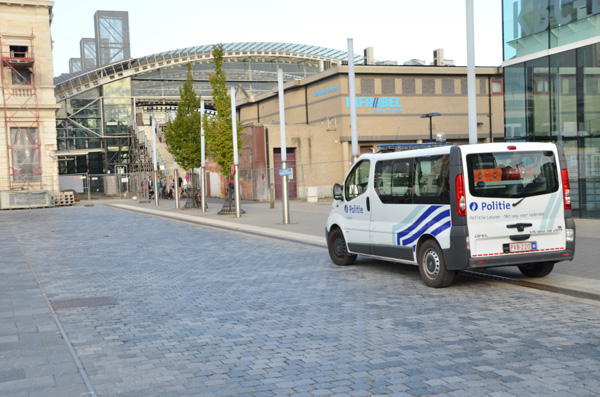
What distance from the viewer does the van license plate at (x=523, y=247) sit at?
30.7ft

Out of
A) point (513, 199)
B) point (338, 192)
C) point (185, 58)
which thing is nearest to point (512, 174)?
point (513, 199)

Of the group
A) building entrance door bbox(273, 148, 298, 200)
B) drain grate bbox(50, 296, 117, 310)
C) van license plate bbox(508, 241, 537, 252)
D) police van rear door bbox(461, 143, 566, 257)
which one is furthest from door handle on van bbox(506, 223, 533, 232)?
building entrance door bbox(273, 148, 298, 200)

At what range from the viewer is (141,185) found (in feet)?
184

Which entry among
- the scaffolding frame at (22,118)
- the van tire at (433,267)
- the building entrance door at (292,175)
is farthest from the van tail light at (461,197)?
the scaffolding frame at (22,118)

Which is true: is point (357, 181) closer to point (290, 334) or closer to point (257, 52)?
point (290, 334)

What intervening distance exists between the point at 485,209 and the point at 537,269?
67.3 inches

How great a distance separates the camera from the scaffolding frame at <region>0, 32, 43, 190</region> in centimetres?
5156

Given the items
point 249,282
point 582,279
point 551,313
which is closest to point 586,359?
point 551,313

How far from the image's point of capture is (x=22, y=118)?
172 feet

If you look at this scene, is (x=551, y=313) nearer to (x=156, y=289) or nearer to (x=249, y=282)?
(x=249, y=282)

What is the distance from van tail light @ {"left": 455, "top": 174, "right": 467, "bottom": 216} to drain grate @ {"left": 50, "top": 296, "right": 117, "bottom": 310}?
4841 mm

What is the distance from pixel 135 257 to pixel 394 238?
642cm

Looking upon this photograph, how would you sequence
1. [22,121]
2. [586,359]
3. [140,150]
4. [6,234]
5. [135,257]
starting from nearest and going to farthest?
[586,359] < [135,257] < [6,234] < [22,121] < [140,150]

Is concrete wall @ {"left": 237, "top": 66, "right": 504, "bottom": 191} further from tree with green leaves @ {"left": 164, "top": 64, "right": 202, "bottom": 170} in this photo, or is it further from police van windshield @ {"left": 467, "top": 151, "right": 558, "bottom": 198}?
police van windshield @ {"left": 467, "top": 151, "right": 558, "bottom": 198}
